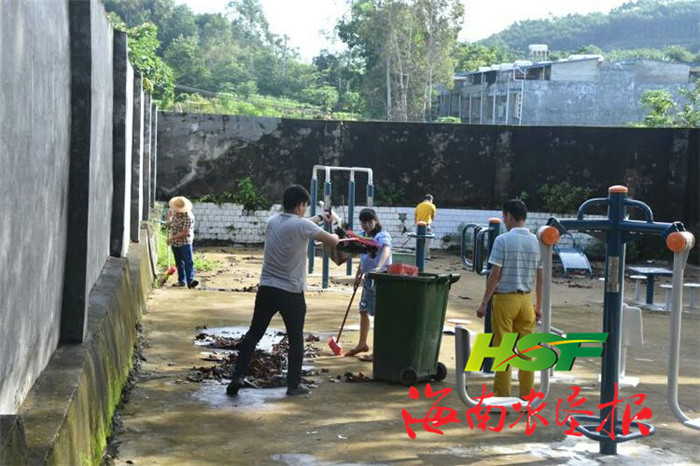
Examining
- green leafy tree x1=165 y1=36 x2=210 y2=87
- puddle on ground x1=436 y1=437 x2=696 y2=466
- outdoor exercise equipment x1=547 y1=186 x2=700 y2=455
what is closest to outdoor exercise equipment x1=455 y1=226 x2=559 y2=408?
outdoor exercise equipment x1=547 y1=186 x2=700 y2=455

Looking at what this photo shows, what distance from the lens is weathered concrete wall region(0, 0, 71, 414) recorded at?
448 cm

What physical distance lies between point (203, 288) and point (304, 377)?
6886mm

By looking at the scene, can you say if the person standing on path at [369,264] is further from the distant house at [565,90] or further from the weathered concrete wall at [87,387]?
the distant house at [565,90]

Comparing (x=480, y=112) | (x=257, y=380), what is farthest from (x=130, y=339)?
(x=480, y=112)

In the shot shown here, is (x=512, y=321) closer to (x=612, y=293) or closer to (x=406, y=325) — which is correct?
(x=406, y=325)

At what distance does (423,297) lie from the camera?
9164 millimetres

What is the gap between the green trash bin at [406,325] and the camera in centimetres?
918

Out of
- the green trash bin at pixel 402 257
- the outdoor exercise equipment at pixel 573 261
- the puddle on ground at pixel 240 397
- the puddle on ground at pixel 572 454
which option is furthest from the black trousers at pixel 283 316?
the outdoor exercise equipment at pixel 573 261

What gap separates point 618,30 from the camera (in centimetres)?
13238

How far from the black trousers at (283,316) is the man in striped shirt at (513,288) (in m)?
1.49

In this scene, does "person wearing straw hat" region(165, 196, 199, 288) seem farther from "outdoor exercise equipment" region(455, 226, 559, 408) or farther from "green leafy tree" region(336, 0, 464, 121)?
"green leafy tree" region(336, 0, 464, 121)

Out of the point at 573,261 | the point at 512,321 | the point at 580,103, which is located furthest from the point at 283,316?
the point at 580,103

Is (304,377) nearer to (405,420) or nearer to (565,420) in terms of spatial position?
(405,420)

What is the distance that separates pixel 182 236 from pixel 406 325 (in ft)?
24.0
